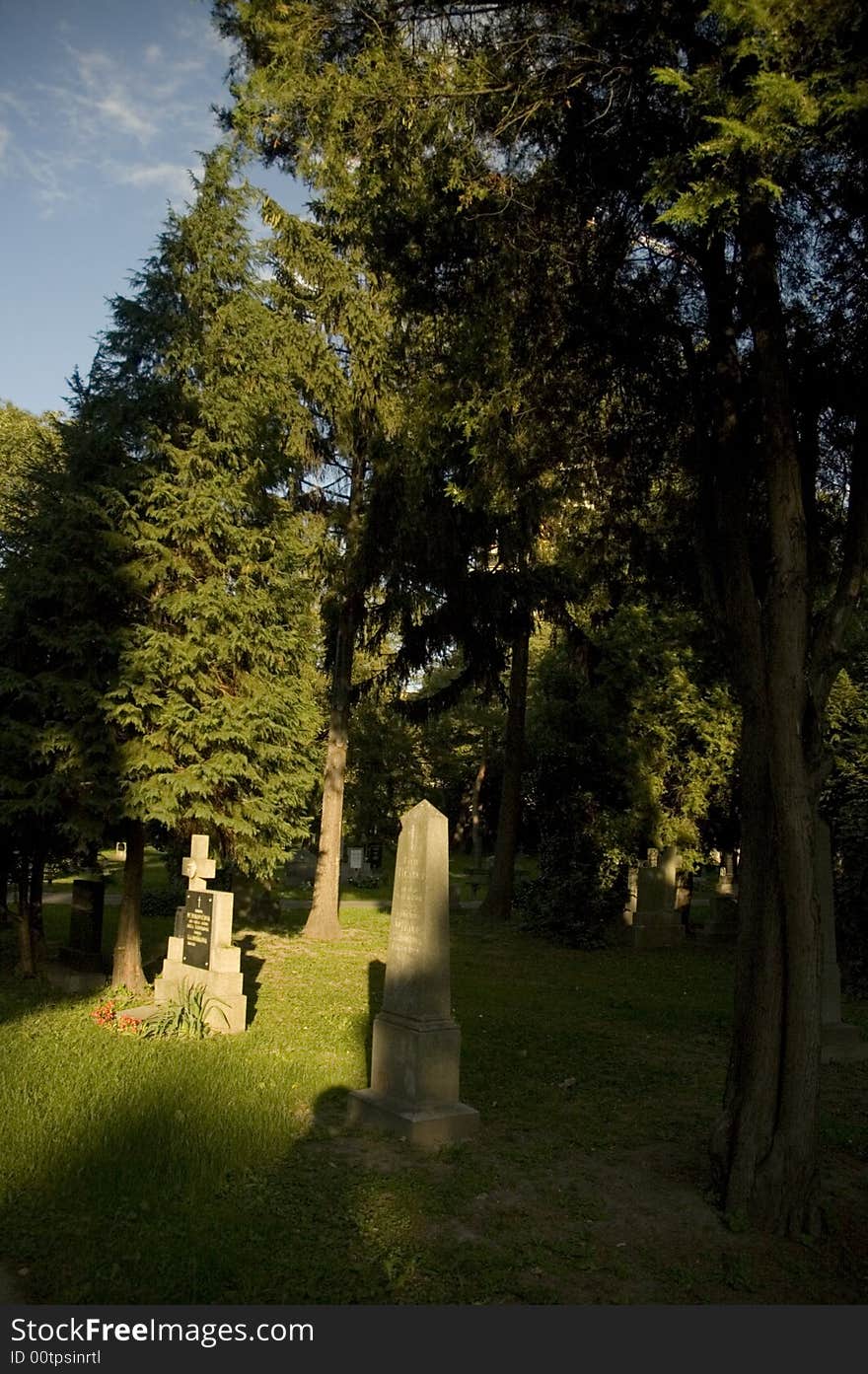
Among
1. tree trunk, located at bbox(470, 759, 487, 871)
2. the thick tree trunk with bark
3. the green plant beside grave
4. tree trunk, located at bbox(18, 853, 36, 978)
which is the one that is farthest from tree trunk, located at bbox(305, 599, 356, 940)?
tree trunk, located at bbox(470, 759, 487, 871)

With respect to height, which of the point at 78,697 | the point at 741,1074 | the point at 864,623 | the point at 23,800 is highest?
the point at 864,623

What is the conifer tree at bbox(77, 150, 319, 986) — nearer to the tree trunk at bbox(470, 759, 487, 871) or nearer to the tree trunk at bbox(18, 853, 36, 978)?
the tree trunk at bbox(18, 853, 36, 978)

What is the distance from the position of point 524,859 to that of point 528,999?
39.7m

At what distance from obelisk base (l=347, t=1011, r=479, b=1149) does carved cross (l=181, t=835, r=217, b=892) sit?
446 cm

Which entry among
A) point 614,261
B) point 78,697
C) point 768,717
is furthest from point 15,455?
point 768,717

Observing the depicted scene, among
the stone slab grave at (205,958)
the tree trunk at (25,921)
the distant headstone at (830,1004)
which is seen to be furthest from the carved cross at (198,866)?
the distant headstone at (830,1004)

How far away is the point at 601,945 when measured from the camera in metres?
18.8

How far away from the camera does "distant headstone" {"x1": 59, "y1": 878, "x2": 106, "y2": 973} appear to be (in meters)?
13.4

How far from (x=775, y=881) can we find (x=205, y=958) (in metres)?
6.83

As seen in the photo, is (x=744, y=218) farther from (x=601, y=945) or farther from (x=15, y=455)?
(x=15, y=455)

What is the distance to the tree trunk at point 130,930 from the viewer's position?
12.7 m

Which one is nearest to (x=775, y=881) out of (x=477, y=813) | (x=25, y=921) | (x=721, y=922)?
(x=25, y=921)

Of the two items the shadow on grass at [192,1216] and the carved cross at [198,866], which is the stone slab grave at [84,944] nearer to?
the carved cross at [198,866]

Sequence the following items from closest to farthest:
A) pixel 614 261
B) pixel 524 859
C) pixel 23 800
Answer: pixel 614 261 < pixel 23 800 < pixel 524 859
